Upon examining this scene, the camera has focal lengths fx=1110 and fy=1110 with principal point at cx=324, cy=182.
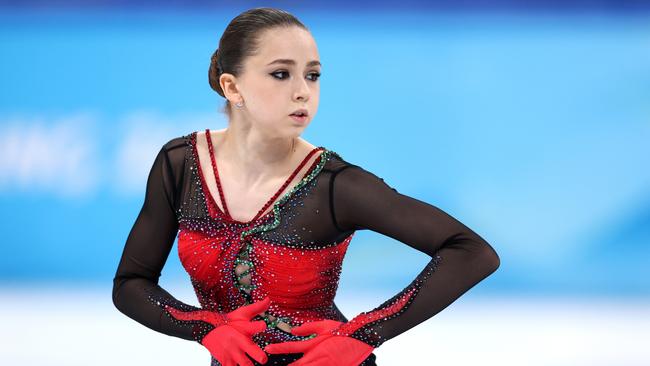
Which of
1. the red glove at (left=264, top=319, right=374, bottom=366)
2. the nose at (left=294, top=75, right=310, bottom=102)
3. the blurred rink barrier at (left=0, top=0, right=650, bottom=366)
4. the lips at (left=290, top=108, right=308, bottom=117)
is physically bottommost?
the red glove at (left=264, top=319, right=374, bottom=366)

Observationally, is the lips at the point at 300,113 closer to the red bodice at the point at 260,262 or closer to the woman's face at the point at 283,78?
the woman's face at the point at 283,78

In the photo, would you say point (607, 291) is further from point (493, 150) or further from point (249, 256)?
point (249, 256)

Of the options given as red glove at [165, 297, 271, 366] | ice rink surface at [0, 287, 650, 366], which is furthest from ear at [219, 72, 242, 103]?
ice rink surface at [0, 287, 650, 366]

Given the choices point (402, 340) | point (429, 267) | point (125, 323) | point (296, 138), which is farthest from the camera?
point (125, 323)

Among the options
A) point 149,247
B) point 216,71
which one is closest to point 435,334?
point 149,247

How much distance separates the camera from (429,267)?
252 centimetres

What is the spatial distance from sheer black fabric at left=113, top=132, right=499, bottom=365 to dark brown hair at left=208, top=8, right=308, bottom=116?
0.92 ft

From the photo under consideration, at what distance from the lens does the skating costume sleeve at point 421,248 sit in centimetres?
248

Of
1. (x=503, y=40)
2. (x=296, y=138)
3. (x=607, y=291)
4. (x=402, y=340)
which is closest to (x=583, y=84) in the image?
(x=503, y=40)

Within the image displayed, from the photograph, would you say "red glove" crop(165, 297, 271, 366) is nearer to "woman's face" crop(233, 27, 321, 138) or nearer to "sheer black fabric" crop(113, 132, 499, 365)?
"sheer black fabric" crop(113, 132, 499, 365)

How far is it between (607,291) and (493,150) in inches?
39.4

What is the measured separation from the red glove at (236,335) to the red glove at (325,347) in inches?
1.9

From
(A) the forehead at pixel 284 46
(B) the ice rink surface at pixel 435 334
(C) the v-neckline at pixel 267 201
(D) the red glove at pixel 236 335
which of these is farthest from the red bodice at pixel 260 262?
(B) the ice rink surface at pixel 435 334

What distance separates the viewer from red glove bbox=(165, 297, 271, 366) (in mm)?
2441
